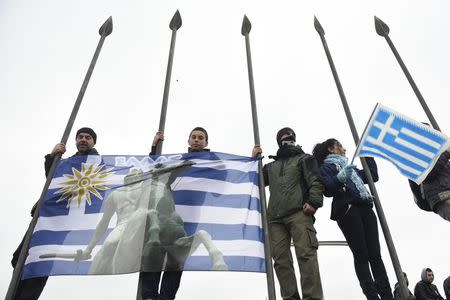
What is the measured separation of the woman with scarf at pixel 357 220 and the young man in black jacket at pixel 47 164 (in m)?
3.43

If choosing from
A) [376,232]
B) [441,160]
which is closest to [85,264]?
[376,232]

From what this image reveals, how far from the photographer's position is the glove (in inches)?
205

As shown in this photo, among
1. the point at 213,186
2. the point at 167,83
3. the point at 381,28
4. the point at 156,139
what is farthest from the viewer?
the point at 381,28

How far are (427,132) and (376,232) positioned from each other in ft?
5.24

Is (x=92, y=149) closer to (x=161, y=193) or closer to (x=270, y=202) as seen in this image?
(x=161, y=193)

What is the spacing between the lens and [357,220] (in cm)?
512

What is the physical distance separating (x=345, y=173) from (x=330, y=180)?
0.21 metres

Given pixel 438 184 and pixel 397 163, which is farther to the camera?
pixel 397 163

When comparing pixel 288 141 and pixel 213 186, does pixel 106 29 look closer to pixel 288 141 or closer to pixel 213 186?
pixel 213 186

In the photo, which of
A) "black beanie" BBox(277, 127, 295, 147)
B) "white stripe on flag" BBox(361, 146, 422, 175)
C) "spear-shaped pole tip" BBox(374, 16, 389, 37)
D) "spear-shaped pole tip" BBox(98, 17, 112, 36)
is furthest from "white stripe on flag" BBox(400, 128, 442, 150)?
"spear-shaped pole tip" BBox(98, 17, 112, 36)

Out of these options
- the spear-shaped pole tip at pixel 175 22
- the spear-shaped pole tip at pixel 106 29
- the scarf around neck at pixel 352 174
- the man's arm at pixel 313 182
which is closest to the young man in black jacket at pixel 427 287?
the scarf around neck at pixel 352 174

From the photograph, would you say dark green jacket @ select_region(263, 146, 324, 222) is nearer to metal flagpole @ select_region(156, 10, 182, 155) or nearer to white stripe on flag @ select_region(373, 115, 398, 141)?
white stripe on flag @ select_region(373, 115, 398, 141)

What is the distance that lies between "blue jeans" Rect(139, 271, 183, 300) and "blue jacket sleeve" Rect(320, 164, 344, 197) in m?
2.14

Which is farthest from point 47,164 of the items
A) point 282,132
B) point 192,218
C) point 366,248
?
point 366,248
